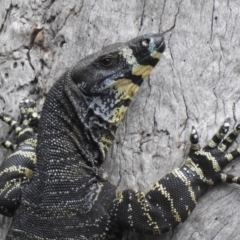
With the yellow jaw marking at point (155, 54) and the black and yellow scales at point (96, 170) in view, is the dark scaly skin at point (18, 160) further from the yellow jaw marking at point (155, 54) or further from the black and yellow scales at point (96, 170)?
the yellow jaw marking at point (155, 54)

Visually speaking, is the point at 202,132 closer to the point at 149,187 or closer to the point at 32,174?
the point at 149,187

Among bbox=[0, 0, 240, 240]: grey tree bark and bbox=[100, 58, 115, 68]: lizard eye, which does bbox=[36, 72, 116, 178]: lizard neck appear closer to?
bbox=[100, 58, 115, 68]: lizard eye

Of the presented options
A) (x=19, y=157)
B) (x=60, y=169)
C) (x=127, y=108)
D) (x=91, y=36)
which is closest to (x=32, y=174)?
(x=19, y=157)

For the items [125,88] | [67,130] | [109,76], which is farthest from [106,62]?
[67,130]

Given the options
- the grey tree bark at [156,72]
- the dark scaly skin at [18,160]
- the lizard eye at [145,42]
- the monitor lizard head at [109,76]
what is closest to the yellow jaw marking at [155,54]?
the monitor lizard head at [109,76]

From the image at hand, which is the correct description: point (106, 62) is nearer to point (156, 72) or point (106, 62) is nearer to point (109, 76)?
point (109, 76)

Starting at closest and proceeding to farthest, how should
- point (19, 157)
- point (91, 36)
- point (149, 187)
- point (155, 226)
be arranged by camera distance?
point (155, 226) → point (149, 187) → point (19, 157) → point (91, 36)

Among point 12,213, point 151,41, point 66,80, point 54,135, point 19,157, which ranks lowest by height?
point 12,213

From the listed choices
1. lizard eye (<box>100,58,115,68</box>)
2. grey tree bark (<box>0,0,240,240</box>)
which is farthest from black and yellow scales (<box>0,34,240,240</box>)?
grey tree bark (<box>0,0,240,240</box>)
